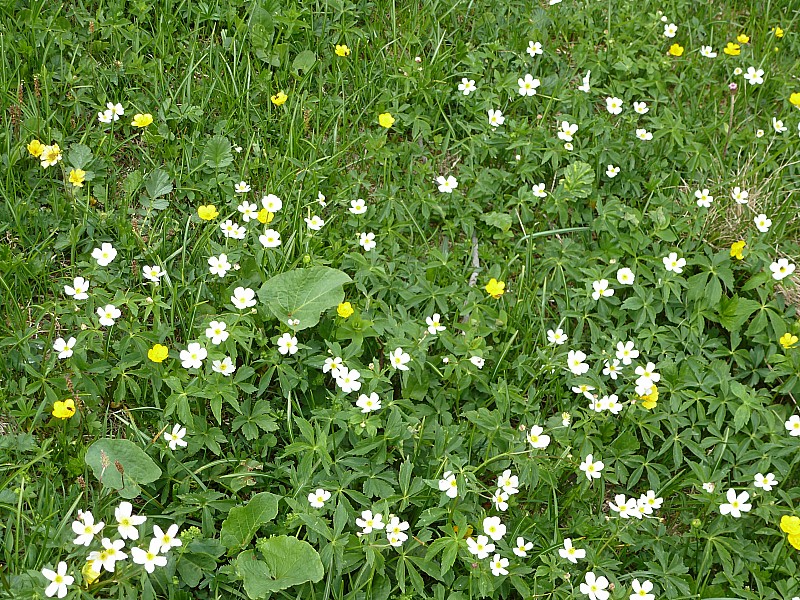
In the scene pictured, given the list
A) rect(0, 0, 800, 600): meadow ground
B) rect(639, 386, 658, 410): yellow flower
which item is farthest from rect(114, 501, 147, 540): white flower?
rect(639, 386, 658, 410): yellow flower

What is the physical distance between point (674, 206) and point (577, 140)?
1.70ft

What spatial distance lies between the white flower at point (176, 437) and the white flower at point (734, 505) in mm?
1769

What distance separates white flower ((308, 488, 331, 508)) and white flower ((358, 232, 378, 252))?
1022mm

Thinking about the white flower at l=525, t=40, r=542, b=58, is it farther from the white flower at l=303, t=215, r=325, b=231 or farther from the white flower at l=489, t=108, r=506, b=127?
the white flower at l=303, t=215, r=325, b=231

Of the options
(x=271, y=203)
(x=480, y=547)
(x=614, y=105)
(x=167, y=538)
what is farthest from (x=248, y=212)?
(x=614, y=105)

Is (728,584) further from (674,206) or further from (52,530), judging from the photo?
(52,530)

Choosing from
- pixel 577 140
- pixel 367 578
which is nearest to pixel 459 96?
pixel 577 140

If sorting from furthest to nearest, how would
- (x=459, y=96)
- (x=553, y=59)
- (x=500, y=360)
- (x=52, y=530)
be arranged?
(x=553, y=59) < (x=459, y=96) < (x=500, y=360) < (x=52, y=530)

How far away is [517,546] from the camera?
2.46m

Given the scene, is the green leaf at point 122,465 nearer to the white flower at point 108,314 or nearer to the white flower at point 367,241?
the white flower at point 108,314

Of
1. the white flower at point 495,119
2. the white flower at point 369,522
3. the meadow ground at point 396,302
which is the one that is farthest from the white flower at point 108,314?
the white flower at point 495,119

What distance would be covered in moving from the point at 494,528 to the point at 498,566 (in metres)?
0.11

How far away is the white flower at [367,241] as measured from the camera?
9.96 feet

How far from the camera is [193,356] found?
8.41 feet
